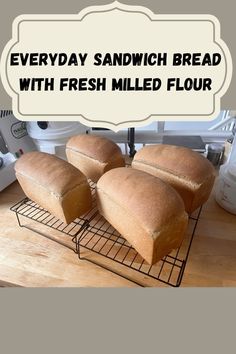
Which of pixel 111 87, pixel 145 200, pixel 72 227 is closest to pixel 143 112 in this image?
pixel 111 87

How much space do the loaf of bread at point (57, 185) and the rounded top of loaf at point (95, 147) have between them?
8 centimetres

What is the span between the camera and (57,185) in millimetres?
491

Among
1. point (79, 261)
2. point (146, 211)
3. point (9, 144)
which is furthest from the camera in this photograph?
point (9, 144)

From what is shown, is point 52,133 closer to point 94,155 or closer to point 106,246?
point 94,155

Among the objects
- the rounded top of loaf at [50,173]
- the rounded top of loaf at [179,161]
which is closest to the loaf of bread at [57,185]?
the rounded top of loaf at [50,173]

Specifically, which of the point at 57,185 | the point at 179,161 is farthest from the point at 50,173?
the point at 179,161

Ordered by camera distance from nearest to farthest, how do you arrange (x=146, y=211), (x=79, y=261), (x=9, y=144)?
(x=146, y=211) < (x=79, y=261) < (x=9, y=144)

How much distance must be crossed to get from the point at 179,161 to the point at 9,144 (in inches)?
20.9

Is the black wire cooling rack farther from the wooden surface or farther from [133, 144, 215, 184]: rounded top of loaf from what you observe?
[133, 144, 215, 184]: rounded top of loaf

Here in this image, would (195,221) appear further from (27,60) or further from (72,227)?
(27,60)

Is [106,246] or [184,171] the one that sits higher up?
[184,171]

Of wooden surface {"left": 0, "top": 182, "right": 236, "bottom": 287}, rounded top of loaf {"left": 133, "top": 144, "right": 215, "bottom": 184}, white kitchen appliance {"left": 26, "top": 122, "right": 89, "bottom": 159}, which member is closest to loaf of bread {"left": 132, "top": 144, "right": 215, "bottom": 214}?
rounded top of loaf {"left": 133, "top": 144, "right": 215, "bottom": 184}

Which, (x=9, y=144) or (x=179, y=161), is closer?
(x=179, y=161)

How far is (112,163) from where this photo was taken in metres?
0.59
